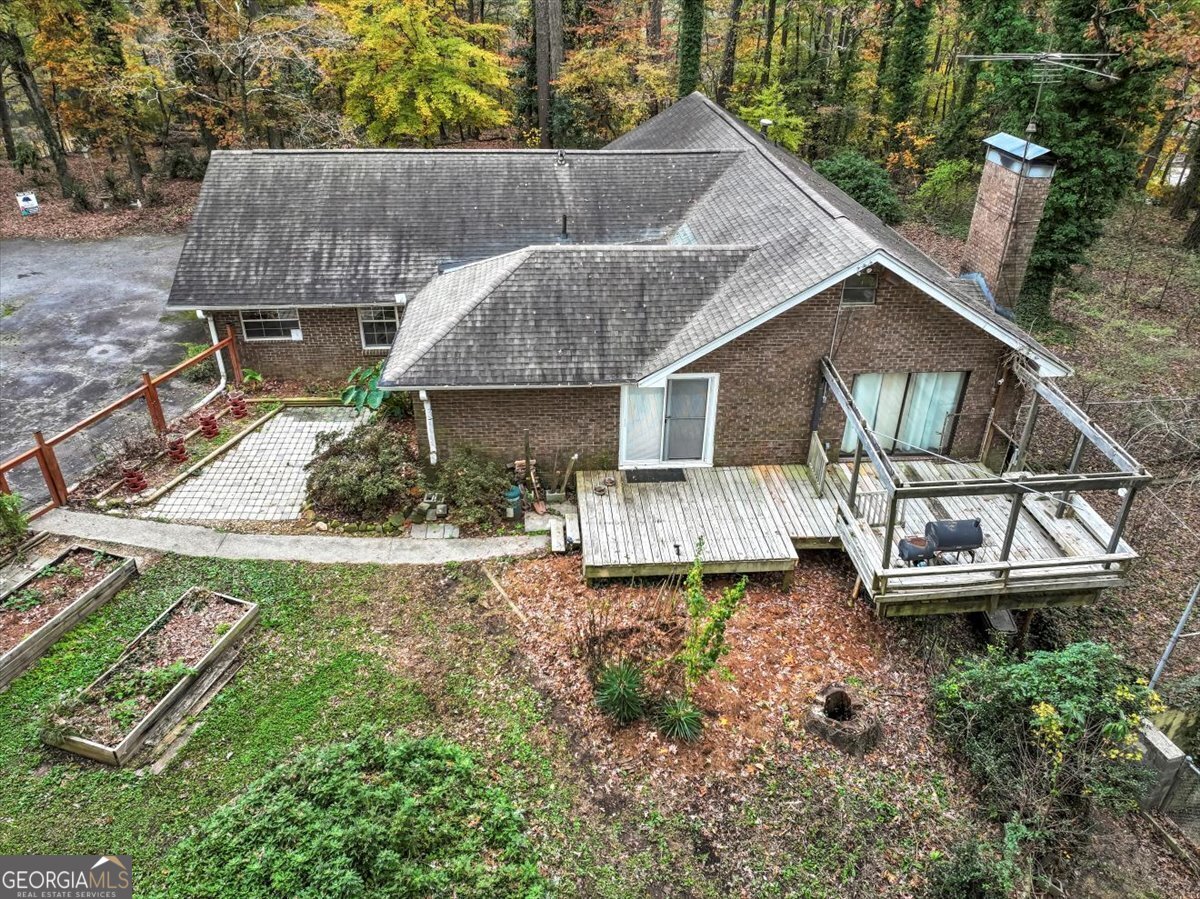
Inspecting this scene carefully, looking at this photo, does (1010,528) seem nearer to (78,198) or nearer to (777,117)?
(777,117)

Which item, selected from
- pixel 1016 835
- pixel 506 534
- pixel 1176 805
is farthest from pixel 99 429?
pixel 1176 805

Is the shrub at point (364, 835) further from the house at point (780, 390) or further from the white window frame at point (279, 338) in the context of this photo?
the white window frame at point (279, 338)

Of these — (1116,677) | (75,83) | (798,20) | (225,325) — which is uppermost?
(798,20)

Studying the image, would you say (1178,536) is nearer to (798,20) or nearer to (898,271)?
(898,271)

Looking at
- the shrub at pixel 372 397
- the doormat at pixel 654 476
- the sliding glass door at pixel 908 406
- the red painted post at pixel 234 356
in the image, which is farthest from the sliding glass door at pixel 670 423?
the red painted post at pixel 234 356

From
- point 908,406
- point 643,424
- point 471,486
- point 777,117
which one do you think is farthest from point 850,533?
point 777,117
